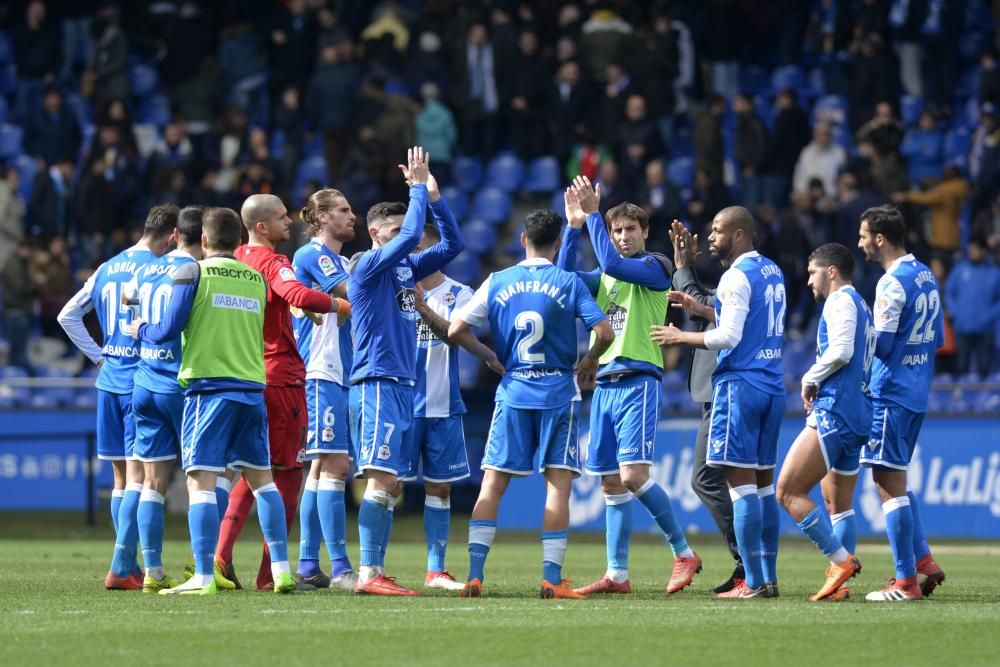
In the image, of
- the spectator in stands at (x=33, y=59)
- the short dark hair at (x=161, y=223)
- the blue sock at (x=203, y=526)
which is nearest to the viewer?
the blue sock at (x=203, y=526)

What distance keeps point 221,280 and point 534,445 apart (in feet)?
7.68

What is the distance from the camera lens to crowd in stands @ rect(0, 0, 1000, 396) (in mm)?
24297

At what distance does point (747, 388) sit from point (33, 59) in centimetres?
2095

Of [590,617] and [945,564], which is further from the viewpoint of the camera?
[945,564]

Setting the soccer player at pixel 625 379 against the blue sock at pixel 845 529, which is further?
the blue sock at pixel 845 529

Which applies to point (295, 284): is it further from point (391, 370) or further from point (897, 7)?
point (897, 7)

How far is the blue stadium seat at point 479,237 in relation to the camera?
26.5 metres

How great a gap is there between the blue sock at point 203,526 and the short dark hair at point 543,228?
2709mm

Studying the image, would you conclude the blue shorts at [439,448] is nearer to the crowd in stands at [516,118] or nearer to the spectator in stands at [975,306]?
the crowd in stands at [516,118]

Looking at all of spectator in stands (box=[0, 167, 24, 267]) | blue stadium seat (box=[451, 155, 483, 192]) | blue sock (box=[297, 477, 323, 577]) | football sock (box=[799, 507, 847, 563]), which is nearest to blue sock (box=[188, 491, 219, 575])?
blue sock (box=[297, 477, 323, 577])

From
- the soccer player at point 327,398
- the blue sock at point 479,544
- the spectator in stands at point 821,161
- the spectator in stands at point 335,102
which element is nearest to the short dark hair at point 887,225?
the blue sock at point 479,544

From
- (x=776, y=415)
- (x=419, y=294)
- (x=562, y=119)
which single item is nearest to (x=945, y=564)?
(x=776, y=415)

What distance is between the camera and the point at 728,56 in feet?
93.5

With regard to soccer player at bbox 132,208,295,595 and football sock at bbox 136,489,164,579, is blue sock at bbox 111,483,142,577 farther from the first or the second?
soccer player at bbox 132,208,295,595
